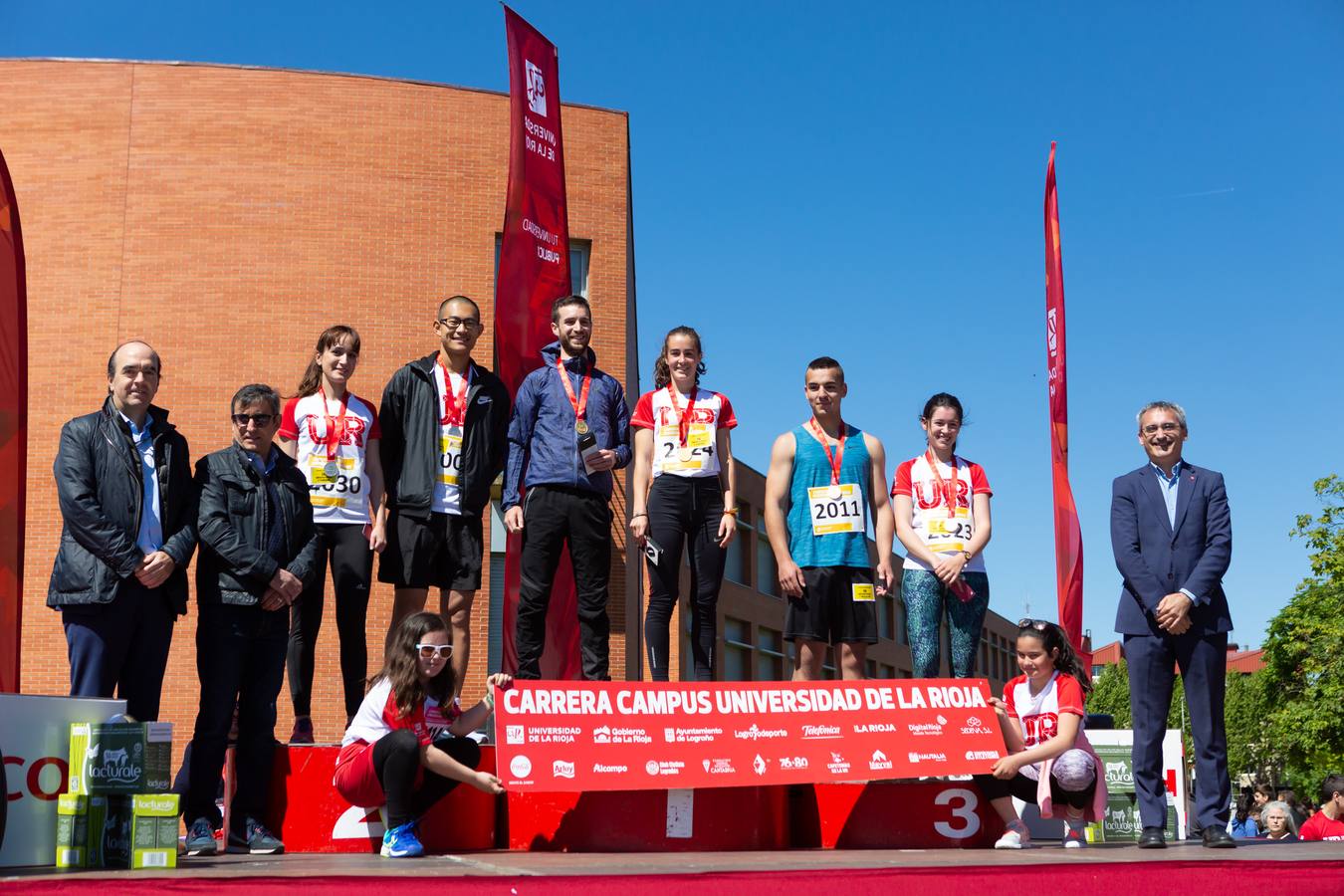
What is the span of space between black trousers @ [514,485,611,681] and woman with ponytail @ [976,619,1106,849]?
214 cm

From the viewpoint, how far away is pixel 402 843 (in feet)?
17.7

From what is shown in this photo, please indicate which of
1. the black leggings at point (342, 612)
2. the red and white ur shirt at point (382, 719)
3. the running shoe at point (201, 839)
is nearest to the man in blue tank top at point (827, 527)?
the red and white ur shirt at point (382, 719)

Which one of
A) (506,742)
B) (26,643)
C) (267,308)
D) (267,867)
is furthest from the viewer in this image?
(267,308)

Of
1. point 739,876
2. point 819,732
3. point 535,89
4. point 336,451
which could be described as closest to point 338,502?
point 336,451

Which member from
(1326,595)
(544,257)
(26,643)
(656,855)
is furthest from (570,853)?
(1326,595)

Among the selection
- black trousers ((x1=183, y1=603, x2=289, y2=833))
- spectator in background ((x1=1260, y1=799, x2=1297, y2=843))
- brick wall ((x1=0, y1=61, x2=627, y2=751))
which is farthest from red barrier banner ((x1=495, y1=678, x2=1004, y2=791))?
brick wall ((x1=0, y1=61, x2=627, y2=751))

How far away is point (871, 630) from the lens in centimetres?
673

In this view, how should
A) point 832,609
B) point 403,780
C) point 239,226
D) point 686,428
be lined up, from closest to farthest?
point 403,780, point 832,609, point 686,428, point 239,226

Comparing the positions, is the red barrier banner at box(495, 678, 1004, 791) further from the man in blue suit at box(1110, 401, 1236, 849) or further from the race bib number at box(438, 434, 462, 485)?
the race bib number at box(438, 434, 462, 485)

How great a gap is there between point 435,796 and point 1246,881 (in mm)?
3297

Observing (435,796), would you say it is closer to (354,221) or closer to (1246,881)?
(1246,881)

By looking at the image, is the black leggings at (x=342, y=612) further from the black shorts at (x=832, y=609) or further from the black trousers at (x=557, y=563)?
the black shorts at (x=832, y=609)

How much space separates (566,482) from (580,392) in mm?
572

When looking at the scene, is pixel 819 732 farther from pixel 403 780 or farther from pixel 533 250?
pixel 533 250
